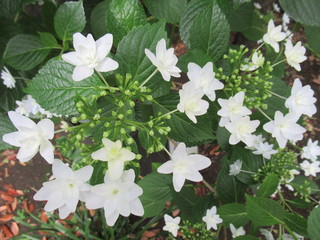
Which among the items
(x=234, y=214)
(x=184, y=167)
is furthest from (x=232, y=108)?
(x=234, y=214)

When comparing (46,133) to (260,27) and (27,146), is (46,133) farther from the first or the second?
(260,27)

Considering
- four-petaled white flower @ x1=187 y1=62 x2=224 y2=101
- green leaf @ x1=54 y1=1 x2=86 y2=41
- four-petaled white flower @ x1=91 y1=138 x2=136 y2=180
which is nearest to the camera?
four-petaled white flower @ x1=91 y1=138 x2=136 y2=180

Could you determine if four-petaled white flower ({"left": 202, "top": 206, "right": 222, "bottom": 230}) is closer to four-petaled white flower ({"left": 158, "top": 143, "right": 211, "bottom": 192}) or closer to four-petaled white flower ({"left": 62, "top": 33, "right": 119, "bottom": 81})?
four-petaled white flower ({"left": 158, "top": 143, "right": 211, "bottom": 192})

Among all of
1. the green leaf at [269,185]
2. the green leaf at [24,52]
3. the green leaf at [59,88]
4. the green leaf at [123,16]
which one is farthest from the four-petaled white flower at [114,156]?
the green leaf at [24,52]

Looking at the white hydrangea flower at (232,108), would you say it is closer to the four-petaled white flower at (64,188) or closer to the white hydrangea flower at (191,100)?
the white hydrangea flower at (191,100)

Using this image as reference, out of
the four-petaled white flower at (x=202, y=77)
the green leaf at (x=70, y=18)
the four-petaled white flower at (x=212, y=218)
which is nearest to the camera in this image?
the four-petaled white flower at (x=202, y=77)

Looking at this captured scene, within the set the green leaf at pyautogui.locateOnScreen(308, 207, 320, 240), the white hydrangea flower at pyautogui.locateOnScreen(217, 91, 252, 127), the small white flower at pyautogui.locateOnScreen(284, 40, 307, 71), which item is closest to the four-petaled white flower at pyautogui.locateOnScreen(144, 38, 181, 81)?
the white hydrangea flower at pyautogui.locateOnScreen(217, 91, 252, 127)
